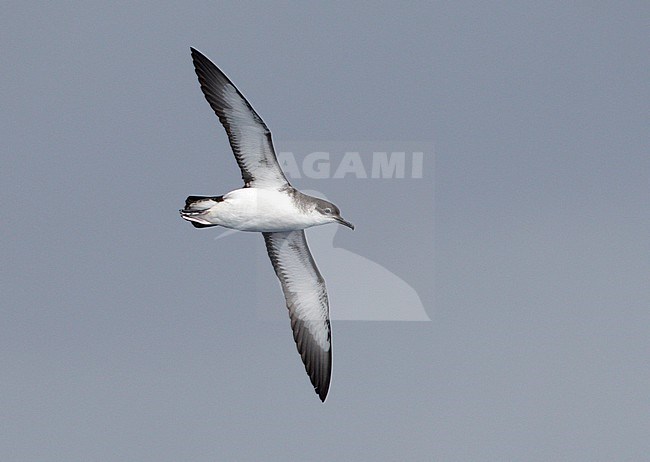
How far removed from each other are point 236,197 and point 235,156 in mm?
932

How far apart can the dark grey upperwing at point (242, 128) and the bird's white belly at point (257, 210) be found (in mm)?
336

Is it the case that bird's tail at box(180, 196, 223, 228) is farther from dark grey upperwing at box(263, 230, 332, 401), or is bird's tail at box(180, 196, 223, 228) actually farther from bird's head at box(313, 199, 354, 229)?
dark grey upperwing at box(263, 230, 332, 401)

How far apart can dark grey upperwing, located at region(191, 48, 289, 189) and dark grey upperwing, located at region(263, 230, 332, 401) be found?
2.56 m

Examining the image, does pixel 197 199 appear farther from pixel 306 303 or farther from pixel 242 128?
pixel 306 303

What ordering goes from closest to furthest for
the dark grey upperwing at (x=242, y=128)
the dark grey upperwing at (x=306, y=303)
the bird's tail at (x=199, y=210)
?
the dark grey upperwing at (x=242, y=128), the bird's tail at (x=199, y=210), the dark grey upperwing at (x=306, y=303)

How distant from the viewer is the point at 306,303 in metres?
36.8

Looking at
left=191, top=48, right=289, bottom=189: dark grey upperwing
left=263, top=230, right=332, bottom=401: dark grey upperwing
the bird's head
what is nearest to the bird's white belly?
the bird's head

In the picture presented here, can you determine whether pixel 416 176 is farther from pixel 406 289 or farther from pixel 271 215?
pixel 271 215

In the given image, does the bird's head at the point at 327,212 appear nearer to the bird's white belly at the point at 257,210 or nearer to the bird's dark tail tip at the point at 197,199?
the bird's white belly at the point at 257,210

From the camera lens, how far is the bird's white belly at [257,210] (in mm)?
33094

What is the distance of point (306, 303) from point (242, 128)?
17.7 feet

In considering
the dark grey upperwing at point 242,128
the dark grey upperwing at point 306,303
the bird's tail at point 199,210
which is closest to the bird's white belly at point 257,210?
the bird's tail at point 199,210

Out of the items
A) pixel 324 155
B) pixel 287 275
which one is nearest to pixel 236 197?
pixel 287 275

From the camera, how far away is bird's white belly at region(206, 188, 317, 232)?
3309 cm
